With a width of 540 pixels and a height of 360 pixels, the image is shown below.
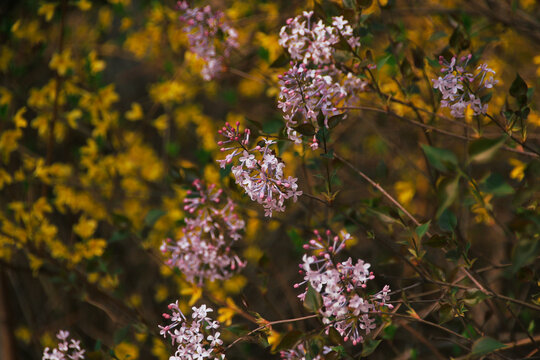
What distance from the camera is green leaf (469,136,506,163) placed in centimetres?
83

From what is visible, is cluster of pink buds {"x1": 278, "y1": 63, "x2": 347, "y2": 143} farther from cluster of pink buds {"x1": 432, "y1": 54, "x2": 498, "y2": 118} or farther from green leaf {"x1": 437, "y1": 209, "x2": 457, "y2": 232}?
green leaf {"x1": 437, "y1": 209, "x2": 457, "y2": 232}

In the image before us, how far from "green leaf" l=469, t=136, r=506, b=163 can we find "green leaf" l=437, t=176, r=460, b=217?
0.05m

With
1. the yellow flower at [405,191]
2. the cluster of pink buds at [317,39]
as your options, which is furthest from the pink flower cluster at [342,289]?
the yellow flower at [405,191]

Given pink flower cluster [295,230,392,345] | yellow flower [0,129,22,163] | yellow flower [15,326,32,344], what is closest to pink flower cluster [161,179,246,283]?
pink flower cluster [295,230,392,345]

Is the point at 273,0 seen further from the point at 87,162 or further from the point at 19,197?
the point at 19,197

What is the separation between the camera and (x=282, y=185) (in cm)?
123

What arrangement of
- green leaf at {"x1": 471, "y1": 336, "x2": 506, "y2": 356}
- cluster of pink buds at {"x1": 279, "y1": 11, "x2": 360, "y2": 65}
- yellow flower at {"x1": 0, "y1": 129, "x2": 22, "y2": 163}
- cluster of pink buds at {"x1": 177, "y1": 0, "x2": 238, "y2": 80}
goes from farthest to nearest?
yellow flower at {"x1": 0, "y1": 129, "x2": 22, "y2": 163}
cluster of pink buds at {"x1": 177, "y1": 0, "x2": 238, "y2": 80}
cluster of pink buds at {"x1": 279, "y1": 11, "x2": 360, "y2": 65}
green leaf at {"x1": 471, "y1": 336, "x2": 506, "y2": 356}

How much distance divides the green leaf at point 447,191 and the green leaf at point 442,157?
2 centimetres

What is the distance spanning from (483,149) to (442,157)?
2.6 inches

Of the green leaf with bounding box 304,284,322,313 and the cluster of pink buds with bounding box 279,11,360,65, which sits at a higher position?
the cluster of pink buds with bounding box 279,11,360,65

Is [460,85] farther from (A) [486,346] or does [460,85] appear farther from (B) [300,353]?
(B) [300,353]

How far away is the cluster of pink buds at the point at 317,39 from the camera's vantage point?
140cm

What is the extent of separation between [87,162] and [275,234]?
4.37 feet

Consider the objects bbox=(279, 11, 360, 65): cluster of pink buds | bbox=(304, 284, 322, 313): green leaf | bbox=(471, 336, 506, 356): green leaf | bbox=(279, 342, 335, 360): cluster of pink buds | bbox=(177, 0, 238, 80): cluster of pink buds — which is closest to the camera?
bbox=(471, 336, 506, 356): green leaf
